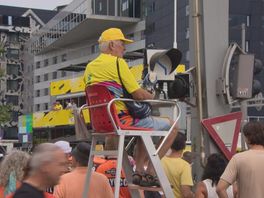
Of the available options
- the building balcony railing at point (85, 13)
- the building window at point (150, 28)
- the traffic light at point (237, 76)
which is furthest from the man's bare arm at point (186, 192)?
the building balcony railing at point (85, 13)

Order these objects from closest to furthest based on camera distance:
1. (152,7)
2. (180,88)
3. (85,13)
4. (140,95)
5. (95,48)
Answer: (140,95)
(180,88)
(152,7)
(85,13)
(95,48)

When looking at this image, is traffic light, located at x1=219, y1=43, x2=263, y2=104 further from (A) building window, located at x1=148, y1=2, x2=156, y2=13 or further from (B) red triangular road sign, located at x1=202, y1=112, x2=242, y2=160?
(A) building window, located at x1=148, y1=2, x2=156, y2=13

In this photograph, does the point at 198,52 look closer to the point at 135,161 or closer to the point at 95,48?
the point at 135,161

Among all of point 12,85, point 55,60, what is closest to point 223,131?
point 55,60

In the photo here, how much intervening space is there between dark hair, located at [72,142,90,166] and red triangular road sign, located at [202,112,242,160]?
192 centimetres

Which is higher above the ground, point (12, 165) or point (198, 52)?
point (198, 52)

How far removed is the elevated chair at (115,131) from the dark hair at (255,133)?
738 millimetres

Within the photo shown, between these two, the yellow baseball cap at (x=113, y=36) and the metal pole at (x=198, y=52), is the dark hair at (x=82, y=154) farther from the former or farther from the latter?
the metal pole at (x=198, y=52)

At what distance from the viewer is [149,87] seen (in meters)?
6.65

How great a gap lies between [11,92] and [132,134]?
110 m

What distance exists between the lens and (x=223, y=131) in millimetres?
8188

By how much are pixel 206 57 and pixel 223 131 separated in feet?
3.75

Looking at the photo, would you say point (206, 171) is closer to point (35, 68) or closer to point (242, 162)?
point (242, 162)

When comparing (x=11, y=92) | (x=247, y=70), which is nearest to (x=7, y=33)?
(x=11, y=92)
